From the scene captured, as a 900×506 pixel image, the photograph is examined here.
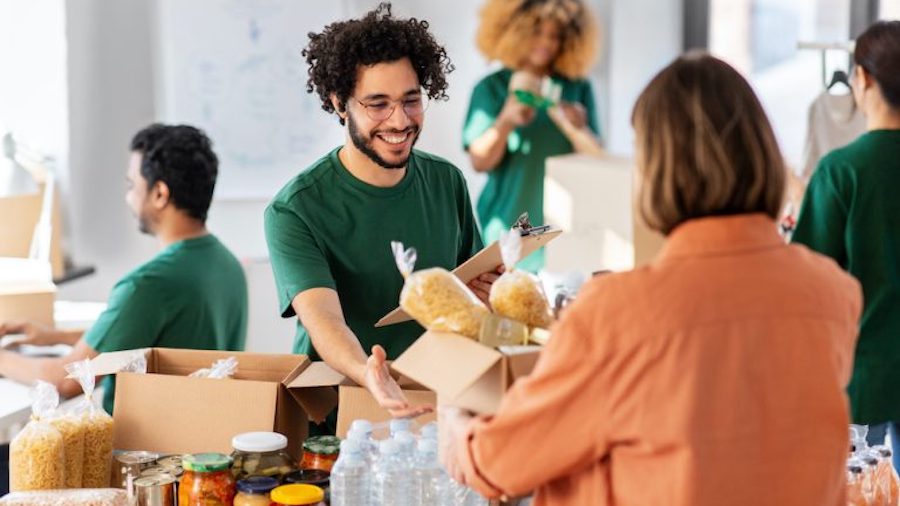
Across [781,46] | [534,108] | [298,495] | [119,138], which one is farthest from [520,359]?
[781,46]

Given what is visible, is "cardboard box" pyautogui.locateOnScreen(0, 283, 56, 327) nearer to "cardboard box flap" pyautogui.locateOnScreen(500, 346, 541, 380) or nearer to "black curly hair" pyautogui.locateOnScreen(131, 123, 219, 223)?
"black curly hair" pyautogui.locateOnScreen(131, 123, 219, 223)

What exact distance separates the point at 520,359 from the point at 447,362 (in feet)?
0.33

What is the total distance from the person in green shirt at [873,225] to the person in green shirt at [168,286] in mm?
1333

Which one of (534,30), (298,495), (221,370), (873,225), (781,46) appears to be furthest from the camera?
(781,46)

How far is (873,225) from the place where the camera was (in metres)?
2.70

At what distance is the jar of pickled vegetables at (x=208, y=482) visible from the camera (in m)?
1.81

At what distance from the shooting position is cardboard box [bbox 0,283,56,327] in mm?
3070

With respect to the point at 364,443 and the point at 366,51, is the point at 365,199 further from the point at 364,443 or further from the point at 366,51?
the point at 364,443

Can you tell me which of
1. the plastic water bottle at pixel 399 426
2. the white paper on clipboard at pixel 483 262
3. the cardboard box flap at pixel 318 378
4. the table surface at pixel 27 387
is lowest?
the table surface at pixel 27 387

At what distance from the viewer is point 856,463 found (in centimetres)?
195

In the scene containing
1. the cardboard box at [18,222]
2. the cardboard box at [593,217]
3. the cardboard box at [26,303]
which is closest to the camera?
the cardboard box at [26,303]

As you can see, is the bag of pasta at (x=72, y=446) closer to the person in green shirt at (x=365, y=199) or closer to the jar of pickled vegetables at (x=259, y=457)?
the jar of pickled vegetables at (x=259, y=457)

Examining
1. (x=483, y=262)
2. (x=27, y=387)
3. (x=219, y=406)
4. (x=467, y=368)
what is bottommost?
(x=27, y=387)

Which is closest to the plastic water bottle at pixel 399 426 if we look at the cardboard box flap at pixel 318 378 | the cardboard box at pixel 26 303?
the cardboard box flap at pixel 318 378
